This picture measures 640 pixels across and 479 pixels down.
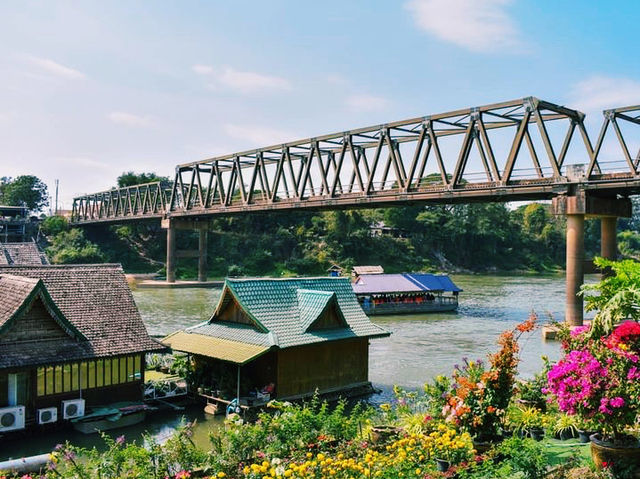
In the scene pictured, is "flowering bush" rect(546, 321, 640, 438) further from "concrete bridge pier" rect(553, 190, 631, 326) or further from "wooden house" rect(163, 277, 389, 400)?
"concrete bridge pier" rect(553, 190, 631, 326)

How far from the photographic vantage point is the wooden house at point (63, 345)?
65.4 feet

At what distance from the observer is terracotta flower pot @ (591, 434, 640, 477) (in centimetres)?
1073

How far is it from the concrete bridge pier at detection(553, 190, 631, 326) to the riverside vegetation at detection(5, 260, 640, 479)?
24.2 meters

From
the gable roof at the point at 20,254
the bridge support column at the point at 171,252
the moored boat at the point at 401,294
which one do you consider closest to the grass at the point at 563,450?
the moored boat at the point at 401,294

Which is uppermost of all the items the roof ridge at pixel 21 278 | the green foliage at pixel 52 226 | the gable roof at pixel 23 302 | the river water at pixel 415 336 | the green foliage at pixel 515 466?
the green foliage at pixel 52 226

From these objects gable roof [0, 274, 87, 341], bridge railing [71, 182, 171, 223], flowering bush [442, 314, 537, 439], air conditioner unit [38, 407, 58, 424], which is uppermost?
bridge railing [71, 182, 171, 223]

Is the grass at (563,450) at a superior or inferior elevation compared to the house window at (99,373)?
superior

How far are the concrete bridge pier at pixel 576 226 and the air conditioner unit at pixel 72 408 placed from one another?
2772cm

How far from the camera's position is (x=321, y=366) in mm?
24328

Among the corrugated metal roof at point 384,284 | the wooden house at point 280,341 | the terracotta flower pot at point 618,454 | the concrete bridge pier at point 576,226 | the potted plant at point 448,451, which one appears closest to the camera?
the terracotta flower pot at point 618,454

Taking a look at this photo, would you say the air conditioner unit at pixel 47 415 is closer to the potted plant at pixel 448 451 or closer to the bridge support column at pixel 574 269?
the potted plant at pixel 448 451

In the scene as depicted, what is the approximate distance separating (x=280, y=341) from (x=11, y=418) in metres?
8.66

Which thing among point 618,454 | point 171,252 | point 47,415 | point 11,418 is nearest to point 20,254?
point 47,415

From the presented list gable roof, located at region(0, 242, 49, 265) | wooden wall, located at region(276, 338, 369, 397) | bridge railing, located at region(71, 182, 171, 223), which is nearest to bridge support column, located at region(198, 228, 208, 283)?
bridge railing, located at region(71, 182, 171, 223)
